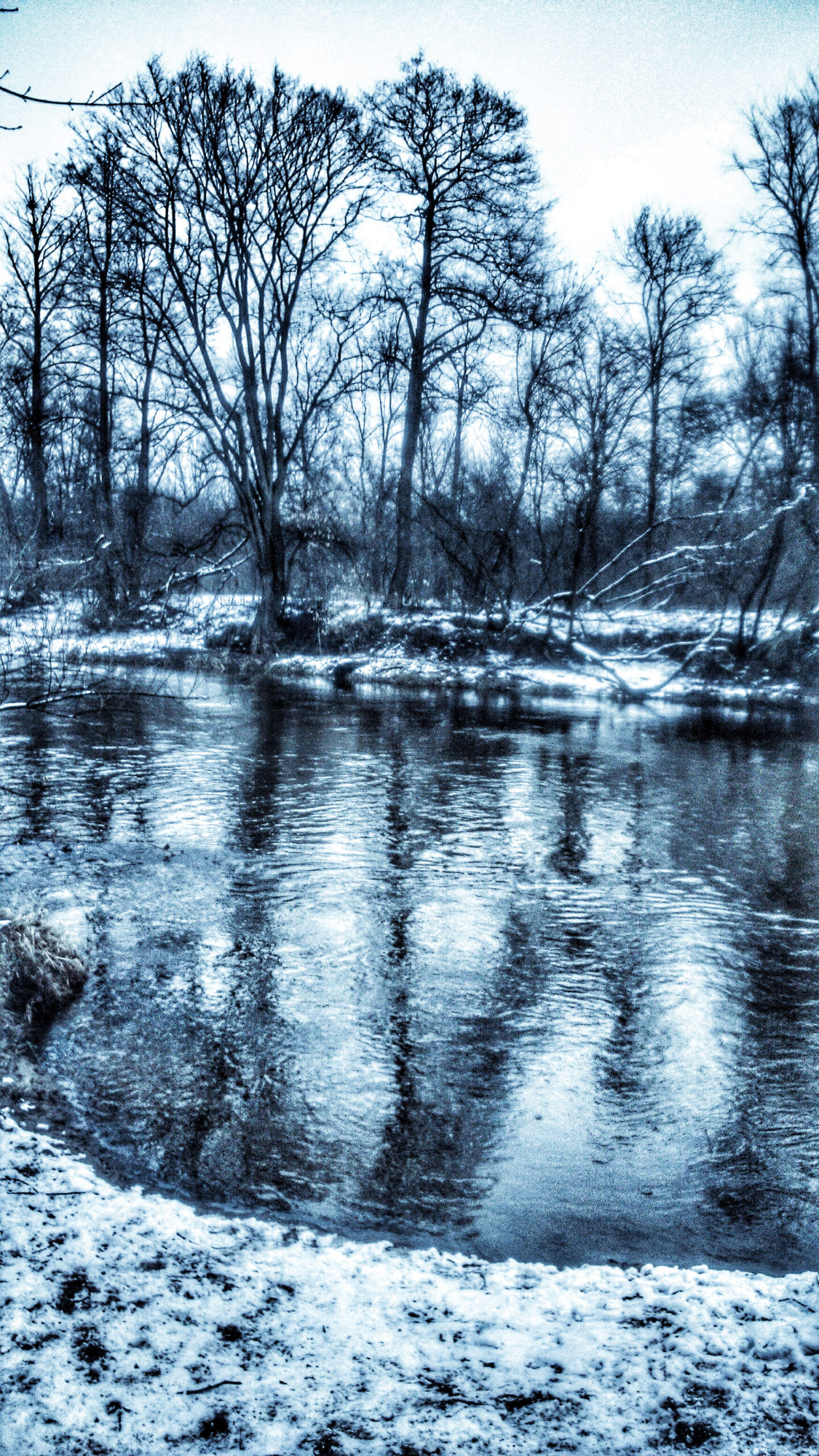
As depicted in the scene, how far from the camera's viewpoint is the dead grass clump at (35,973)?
5645mm

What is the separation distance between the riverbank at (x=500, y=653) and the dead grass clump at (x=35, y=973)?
15127 mm

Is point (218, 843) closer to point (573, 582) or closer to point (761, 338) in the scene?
point (573, 582)

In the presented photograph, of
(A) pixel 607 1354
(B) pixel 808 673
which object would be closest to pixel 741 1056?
(A) pixel 607 1354

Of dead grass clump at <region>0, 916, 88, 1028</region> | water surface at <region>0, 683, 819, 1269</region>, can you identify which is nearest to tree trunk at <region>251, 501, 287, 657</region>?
water surface at <region>0, 683, 819, 1269</region>

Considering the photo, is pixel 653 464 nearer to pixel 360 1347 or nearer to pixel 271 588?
pixel 271 588

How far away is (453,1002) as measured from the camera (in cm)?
602

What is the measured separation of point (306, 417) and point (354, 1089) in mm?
20762

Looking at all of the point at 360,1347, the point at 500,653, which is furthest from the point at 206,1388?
the point at 500,653

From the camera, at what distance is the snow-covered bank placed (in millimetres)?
2584

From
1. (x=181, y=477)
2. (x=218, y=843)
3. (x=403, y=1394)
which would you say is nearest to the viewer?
(x=403, y=1394)

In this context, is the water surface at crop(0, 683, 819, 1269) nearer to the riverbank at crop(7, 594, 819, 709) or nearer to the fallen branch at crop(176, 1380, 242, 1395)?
the fallen branch at crop(176, 1380, 242, 1395)

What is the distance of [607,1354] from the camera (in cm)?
293

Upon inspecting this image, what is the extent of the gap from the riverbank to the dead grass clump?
15.1 m

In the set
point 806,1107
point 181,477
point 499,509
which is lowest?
point 806,1107
